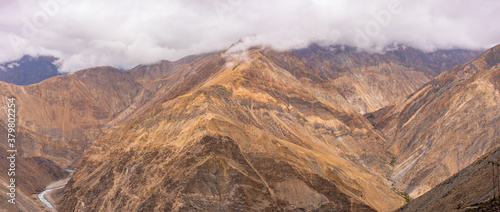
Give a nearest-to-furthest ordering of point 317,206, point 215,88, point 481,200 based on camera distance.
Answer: point 481,200 → point 317,206 → point 215,88

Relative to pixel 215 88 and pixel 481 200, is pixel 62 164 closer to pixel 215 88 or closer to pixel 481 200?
pixel 215 88

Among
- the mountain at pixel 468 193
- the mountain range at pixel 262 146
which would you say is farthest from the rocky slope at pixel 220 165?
the mountain at pixel 468 193

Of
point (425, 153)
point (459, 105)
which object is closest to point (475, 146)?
point (425, 153)

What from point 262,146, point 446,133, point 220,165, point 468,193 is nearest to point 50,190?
point 220,165

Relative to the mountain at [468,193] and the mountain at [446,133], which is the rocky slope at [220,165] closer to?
the mountain at [446,133]

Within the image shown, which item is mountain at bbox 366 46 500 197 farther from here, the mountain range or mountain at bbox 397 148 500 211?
mountain at bbox 397 148 500 211

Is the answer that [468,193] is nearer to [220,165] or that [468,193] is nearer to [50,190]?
[220,165]
